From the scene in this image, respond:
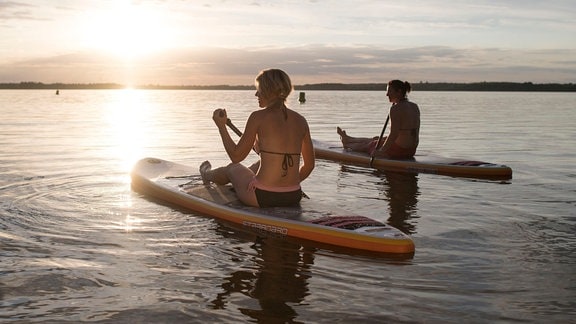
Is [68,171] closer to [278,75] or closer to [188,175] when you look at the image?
[188,175]

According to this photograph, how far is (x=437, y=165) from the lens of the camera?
1248 centimetres

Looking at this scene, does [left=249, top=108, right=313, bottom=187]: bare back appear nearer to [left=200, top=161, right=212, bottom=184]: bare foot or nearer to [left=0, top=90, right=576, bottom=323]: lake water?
[left=0, top=90, right=576, bottom=323]: lake water

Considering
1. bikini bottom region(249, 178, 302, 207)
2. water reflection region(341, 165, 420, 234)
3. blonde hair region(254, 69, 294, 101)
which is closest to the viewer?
blonde hair region(254, 69, 294, 101)

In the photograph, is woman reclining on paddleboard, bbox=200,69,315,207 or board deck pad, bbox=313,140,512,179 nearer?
woman reclining on paddleboard, bbox=200,69,315,207

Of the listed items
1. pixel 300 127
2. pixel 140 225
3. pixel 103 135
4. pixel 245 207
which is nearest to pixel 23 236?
pixel 140 225

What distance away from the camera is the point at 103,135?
22.3 m

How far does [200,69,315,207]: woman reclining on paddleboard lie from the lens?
22.0ft

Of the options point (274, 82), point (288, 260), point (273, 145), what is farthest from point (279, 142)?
point (288, 260)

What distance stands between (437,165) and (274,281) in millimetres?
7802

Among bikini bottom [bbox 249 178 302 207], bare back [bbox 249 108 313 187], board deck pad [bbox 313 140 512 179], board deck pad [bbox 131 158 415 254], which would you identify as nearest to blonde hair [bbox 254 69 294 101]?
bare back [bbox 249 108 313 187]

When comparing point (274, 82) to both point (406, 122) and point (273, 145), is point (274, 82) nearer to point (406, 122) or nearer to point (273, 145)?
A: point (273, 145)

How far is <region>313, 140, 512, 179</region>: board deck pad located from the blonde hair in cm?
651

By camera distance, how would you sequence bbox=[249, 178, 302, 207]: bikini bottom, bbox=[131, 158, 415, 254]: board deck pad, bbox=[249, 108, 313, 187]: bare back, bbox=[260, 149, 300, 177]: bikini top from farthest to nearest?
bbox=[249, 178, 302, 207]: bikini bottom
bbox=[260, 149, 300, 177]: bikini top
bbox=[249, 108, 313, 187]: bare back
bbox=[131, 158, 415, 254]: board deck pad

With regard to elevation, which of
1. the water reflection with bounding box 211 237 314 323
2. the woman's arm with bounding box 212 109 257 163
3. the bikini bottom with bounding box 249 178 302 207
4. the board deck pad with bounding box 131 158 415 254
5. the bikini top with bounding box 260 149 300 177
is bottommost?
the water reflection with bounding box 211 237 314 323
